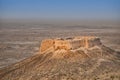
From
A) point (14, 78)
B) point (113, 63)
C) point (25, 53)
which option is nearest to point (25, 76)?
point (14, 78)

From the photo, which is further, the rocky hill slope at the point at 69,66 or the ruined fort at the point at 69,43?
the ruined fort at the point at 69,43

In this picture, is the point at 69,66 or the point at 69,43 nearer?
the point at 69,66

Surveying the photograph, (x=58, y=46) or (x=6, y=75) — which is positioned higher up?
(x=58, y=46)

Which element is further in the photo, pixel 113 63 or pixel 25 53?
pixel 25 53

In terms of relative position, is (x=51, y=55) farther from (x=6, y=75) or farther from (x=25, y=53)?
(x=25, y=53)

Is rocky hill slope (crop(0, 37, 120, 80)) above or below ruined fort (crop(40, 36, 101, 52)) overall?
below

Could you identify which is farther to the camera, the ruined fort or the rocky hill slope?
the ruined fort

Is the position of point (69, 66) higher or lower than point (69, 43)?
lower

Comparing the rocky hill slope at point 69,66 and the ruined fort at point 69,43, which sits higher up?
the ruined fort at point 69,43
